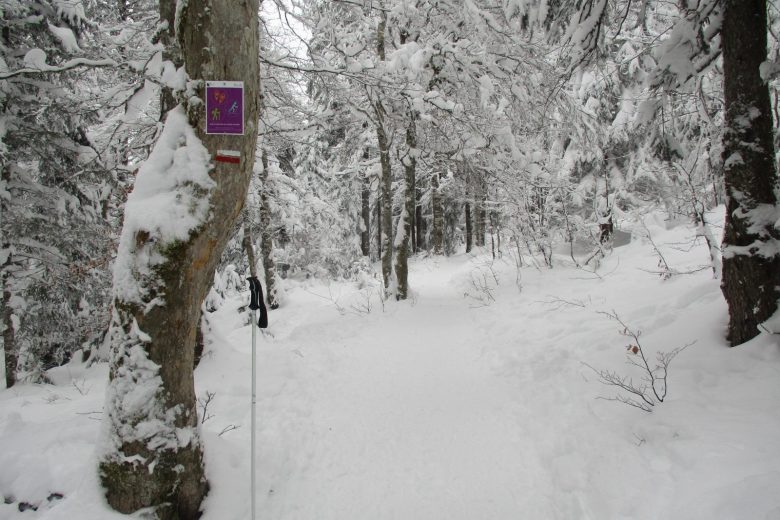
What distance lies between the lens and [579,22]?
439 centimetres

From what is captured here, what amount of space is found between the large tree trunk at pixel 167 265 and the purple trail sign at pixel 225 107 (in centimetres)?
8

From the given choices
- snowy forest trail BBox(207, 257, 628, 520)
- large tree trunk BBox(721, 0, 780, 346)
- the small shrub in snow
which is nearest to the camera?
snowy forest trail BBox(207, 257, 628, 520)

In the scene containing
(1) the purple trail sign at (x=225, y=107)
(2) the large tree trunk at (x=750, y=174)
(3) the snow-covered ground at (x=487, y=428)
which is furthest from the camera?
(2) the large tree trunk at (x=750, y=174)

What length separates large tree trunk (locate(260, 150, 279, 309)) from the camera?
35.9 ft

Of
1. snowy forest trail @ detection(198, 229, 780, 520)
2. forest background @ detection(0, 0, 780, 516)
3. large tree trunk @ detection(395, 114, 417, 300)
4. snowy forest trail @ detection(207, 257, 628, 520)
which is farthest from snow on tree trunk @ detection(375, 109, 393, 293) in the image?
snowy forest trail @ detection(198, 229, 780, 520)

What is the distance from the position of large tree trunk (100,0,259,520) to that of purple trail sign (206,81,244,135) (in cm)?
8

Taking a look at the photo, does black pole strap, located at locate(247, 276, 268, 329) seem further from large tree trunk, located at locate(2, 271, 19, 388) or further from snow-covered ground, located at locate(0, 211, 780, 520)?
large tree trunk, located at locate(2, 271, 19, 388)

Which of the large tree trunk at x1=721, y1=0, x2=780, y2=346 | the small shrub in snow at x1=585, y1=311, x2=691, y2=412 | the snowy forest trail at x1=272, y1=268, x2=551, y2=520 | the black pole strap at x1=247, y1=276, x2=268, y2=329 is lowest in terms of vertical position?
the snowy forest trail at x1=272, y1=268, x2=551, y2=520

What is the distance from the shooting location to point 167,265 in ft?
8.82

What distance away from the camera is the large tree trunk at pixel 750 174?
12.0 ft

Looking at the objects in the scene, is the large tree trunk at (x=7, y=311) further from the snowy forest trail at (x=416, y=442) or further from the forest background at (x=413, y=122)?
the snowy forest trail at (x=416, y=442)

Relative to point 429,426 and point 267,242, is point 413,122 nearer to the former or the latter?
point 429,426

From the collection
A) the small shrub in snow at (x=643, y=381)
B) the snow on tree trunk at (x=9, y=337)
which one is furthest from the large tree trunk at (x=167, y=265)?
the snow on tree trunk at (x=9, y=337)

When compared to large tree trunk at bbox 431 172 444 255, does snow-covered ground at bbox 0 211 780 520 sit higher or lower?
lower
